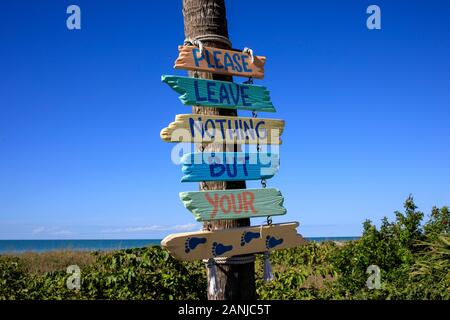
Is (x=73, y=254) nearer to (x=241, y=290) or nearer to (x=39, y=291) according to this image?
(x=39, y=291)

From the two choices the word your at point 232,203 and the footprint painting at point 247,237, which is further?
the footprint painting at point 247,237

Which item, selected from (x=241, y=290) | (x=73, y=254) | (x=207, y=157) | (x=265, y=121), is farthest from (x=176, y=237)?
(x=73, y=254)

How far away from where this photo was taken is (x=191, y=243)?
3.51m

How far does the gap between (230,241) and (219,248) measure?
12 centimetres

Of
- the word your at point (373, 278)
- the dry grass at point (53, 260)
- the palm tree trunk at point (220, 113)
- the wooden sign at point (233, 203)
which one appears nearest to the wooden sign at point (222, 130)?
Answer: the palm tree trunk at point (220, 113)

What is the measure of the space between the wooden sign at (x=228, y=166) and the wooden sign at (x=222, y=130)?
14 cm

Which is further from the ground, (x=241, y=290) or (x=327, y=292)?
(x=241, y=290)

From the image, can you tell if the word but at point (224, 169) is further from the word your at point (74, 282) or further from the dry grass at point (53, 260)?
the dry grass at point (53, 260)

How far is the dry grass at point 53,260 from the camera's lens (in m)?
12.0

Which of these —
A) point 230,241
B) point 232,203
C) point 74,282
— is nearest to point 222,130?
point 232,203

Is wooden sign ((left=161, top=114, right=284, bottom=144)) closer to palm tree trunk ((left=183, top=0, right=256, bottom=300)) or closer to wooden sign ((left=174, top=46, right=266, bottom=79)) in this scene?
palm tree trunk ((left=183, top=0, right=256, bottom=300))

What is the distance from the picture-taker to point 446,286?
7.06 m

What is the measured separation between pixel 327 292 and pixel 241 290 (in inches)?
151
